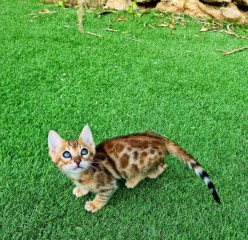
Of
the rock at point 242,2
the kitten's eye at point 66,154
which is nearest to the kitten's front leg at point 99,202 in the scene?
the kitten's eye at point 66,154

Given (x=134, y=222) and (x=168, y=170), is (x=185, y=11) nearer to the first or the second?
(x=168, y=170)

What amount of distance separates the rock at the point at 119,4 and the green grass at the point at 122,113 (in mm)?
281

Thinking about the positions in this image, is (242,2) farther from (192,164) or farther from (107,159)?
(107,159)

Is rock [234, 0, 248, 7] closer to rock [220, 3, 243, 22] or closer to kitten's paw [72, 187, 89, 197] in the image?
rock [220, 3, 243, 22]

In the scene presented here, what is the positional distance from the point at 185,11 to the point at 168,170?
3.70 meters

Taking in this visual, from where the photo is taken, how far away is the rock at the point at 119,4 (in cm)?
567

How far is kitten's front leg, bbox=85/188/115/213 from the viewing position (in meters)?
2.32

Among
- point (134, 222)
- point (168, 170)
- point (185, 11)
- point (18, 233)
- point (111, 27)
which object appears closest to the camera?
point (18, 233)

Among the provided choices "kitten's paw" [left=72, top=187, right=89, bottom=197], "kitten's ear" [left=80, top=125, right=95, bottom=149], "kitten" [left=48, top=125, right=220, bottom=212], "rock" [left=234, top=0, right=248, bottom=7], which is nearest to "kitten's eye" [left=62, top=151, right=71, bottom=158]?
"kitten" [left=48, top=125, right=220, bottom=212]

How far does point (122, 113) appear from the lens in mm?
3277

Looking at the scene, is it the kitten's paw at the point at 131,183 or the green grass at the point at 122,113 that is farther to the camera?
the kitten's paw at the point at 131,183

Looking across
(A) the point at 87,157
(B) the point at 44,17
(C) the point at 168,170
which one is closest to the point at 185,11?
(B) the point at 44,17

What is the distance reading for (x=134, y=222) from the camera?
227 cm

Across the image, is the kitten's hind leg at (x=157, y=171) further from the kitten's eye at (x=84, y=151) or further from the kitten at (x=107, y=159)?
the kitten's eye at (x=84, y=151)
